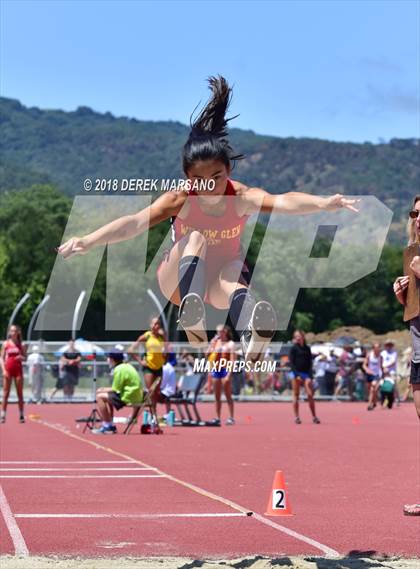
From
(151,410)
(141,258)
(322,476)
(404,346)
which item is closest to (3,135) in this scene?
(141,258)

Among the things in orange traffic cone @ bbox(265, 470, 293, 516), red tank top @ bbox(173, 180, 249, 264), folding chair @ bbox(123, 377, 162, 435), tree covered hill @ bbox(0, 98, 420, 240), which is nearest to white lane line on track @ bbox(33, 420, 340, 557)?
orange traffic cone @ bbox(265, 470, 293, 516)

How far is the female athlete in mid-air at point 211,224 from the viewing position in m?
6.71

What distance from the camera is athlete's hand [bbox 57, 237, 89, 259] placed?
6.61m

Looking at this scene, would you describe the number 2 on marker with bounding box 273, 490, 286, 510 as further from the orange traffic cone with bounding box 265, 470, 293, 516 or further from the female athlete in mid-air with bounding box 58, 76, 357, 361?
the female athlete in mid-air with bounding box 58, 76, 357, 361

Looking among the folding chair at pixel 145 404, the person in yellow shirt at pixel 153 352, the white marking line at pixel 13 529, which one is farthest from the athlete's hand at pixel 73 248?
the folding chair at pixel 145 404

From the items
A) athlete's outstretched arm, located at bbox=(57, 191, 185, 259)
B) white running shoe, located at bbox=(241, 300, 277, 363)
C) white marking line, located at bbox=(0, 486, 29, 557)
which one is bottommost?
white marking line, located at bbox=(0, 486, 29, 557)

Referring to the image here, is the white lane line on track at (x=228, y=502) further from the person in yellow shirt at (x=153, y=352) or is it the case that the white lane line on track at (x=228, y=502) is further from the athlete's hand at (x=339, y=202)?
the athlete's hand at (x=339, y=202)

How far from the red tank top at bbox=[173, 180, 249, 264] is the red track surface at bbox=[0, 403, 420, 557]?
2.86 m

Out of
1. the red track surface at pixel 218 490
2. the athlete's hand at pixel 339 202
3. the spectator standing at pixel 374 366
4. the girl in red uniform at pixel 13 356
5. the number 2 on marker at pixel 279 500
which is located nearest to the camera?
the athlete's hand at pixel 339 202

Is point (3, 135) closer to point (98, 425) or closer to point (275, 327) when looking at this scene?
point (275, 327)

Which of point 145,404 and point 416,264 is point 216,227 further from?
point 145,404

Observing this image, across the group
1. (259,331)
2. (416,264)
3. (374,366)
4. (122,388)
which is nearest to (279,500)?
(416,264)

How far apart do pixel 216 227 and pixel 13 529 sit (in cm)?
429

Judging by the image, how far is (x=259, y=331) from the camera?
7.01m
